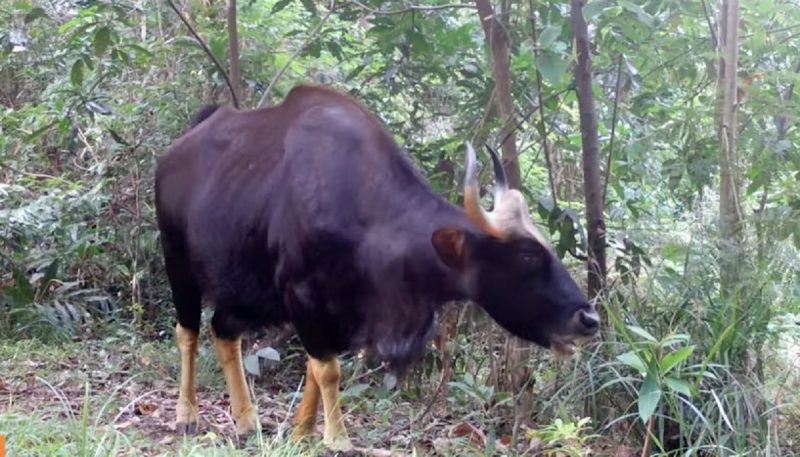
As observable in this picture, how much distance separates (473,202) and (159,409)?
90.7 inches

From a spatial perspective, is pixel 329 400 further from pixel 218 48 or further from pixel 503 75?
pixel 218 48

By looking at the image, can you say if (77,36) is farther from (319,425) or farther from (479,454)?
(479,454)

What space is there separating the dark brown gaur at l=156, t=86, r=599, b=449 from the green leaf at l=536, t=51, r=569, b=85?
1.43ft

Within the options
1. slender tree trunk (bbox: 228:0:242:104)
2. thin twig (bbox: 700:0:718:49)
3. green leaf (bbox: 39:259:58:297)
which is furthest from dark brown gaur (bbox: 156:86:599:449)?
green leaf (bbox: 39:259:58:297)

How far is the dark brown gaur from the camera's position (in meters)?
4.53

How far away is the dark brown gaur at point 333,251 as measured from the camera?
4.53 m

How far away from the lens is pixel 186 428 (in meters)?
5.24

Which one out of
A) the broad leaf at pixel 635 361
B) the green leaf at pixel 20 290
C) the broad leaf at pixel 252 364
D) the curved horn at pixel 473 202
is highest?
the curved horn at pixel 473 202

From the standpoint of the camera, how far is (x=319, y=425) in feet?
17.6

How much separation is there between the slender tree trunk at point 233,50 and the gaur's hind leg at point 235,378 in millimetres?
1954

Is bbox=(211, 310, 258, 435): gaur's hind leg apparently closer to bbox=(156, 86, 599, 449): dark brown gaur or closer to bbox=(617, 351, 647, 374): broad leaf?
bbox=(156, 86, 599, 449): dark brown gaur

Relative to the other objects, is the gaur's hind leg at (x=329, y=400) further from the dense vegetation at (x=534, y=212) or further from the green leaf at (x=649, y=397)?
the green leaf at (x=649, y=397)

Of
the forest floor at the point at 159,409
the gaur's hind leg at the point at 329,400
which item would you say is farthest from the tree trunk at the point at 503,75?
the gaur's hind leg at the point at 329,400

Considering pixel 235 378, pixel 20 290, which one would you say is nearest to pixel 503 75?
pixel 235 378
